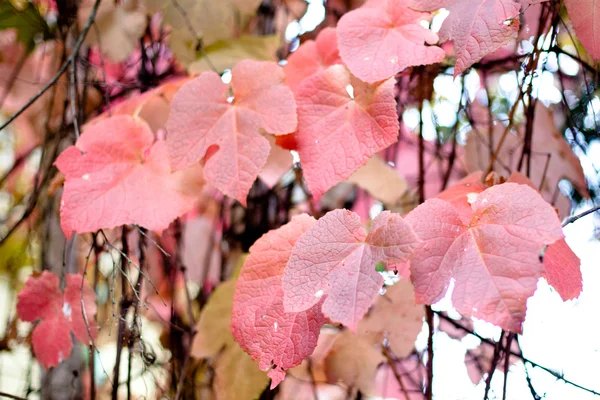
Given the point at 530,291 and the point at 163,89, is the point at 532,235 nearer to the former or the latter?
the point at 530,291

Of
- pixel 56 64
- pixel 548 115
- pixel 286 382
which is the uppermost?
pixel 56 64

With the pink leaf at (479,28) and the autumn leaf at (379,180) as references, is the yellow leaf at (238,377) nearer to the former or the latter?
the autumn leaf at (379,180)

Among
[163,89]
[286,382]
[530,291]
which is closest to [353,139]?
[530,291]

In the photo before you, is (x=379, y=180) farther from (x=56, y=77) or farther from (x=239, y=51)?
(x=56, y=77)

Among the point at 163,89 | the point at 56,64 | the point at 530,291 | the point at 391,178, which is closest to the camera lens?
the point at 530,291

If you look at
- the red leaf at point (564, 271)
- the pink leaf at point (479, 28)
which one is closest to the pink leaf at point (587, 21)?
the pink leaf at point (479, 28)

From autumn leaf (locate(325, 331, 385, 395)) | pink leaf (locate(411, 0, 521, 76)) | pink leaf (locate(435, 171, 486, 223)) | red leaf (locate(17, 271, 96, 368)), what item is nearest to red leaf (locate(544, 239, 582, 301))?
pink leaf (locate(435, 171, 486, 223))

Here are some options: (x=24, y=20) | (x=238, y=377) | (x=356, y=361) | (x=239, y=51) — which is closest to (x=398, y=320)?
(x=356, y=361)
